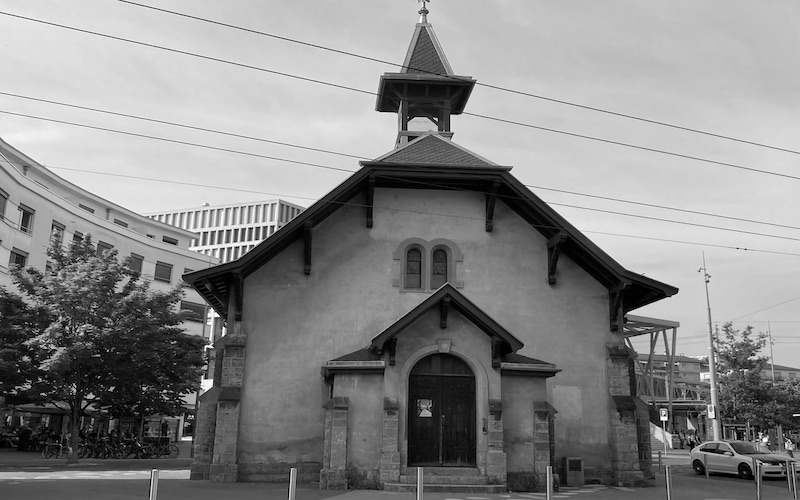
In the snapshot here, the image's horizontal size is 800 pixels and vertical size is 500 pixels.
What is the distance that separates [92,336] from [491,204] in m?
16.6

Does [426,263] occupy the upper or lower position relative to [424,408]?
upper

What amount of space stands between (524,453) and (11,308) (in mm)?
22381

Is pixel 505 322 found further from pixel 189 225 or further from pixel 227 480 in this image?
pixel 189 225

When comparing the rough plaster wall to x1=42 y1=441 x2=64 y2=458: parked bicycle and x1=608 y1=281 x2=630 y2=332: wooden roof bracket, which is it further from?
x1=42 y1=441 x2=64 y2=458: parked bicycle

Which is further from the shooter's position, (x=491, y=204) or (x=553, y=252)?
(x=491, y=204)

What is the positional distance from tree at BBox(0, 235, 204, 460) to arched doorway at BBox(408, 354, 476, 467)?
13814 millimetres

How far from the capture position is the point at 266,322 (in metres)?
21.5

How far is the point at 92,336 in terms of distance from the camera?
2708 cm

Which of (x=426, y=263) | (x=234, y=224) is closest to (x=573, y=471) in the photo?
(x=426, y=263)

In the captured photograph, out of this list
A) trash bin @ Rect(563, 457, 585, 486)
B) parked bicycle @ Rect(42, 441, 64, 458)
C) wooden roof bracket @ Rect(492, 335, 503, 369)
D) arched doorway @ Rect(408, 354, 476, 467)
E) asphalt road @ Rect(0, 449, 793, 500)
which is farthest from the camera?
parked bicycle @ Rect(42, 441, 64, 458)

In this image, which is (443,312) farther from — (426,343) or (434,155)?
(434,155)

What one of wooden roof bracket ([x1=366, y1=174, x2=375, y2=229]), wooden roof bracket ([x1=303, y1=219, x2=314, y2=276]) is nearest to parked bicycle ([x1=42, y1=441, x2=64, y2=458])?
wooden roof bracket ([x1=303, y1=219, x2=314, y2=276])

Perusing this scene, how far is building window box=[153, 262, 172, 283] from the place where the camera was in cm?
6369

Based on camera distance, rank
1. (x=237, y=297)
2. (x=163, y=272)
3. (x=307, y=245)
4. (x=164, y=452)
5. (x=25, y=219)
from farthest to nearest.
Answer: (x=163, y=272) < (x=25, y=219) < (x=164, y=452) < (x=307, y=245) < (x=237, y=297)
